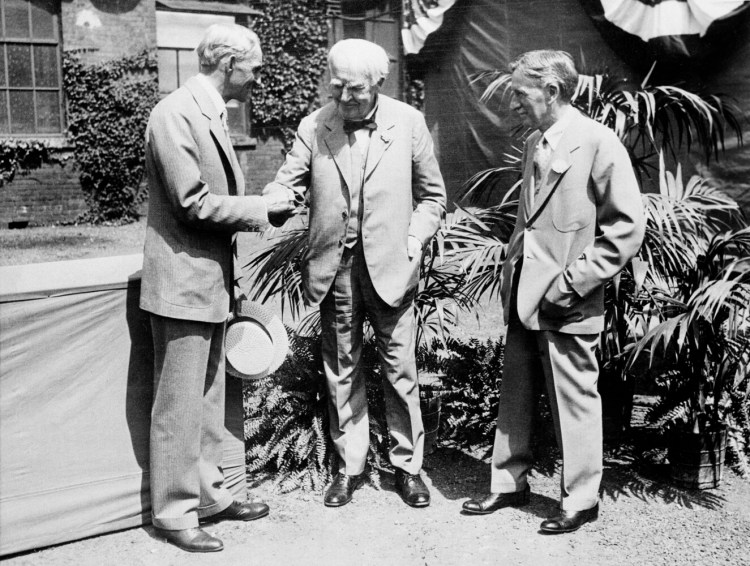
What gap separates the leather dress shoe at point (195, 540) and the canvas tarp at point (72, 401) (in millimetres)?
286

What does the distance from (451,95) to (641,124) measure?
6.46 meters

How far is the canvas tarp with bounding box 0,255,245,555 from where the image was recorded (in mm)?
3379

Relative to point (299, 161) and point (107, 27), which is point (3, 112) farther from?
point (299, 161)

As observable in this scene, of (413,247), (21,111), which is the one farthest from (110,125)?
(413,247)

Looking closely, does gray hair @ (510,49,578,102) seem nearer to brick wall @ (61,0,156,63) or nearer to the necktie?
the necktie

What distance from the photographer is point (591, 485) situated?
370cm

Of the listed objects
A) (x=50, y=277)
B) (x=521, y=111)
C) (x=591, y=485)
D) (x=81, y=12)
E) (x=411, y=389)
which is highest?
(x=81, y=12)

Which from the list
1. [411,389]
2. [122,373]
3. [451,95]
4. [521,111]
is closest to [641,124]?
[521,111]

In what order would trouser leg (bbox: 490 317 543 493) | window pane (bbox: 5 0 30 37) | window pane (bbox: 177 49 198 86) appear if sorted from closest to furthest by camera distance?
trouser leg (bbox: 490 317 543 493) < window pane (bbox: 5 0 30 37) < window pane (bbox: 177 49 198 86)

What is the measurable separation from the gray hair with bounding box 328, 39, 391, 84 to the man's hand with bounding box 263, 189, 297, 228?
1.93 feet

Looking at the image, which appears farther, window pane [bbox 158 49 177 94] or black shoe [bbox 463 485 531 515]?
window pane [bbox 158 49 177 94]

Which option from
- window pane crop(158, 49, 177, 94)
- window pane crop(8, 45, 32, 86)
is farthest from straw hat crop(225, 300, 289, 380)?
window pane crop(158, 49, 177, 94)

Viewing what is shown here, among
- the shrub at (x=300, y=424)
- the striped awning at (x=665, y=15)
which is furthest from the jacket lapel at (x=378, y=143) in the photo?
the striped awning at (x=665, y=15)

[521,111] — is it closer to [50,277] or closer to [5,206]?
[50,277]
